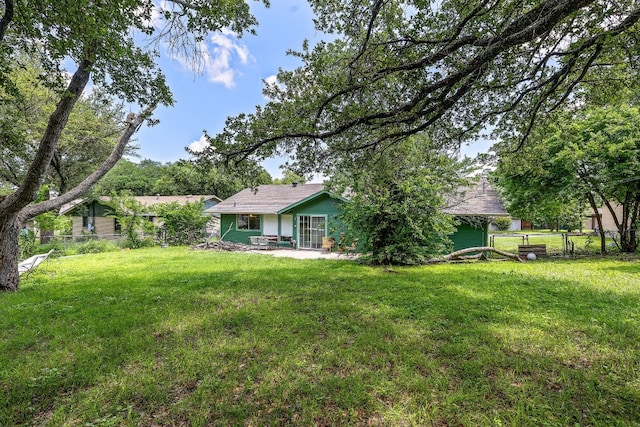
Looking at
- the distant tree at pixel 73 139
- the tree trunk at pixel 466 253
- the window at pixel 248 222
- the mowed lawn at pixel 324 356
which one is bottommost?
the mowed lawn at pixel 324 356

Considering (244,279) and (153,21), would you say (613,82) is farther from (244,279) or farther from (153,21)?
(244,279)

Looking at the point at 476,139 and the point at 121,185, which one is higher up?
the point at 121,185

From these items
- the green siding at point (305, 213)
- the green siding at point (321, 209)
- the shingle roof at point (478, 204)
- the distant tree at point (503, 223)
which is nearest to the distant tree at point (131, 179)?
the green siding at point (305, 213)

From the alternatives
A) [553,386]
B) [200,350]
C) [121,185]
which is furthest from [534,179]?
[121,185]

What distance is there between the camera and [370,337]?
4004 millimetres

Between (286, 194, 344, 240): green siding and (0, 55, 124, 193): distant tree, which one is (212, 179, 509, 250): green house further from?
(0, 55, 124, 193): distant tree

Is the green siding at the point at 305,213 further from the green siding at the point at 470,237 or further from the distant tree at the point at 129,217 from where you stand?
the green siding at the point at 470,237

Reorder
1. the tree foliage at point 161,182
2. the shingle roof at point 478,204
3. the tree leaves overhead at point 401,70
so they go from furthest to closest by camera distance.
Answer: the tree foliage at point 161,182 < the shingle roof at point 478,204 < the tree leaves overhead at point 401,70

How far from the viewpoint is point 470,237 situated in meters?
13.1

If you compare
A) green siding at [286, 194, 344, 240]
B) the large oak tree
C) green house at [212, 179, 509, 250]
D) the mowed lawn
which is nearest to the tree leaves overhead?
the large oak tree

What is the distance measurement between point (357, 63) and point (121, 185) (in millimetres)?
46795

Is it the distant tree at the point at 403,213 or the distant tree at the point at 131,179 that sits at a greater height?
the distant tree at the point at 131,179

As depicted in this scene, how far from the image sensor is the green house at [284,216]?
16.5m

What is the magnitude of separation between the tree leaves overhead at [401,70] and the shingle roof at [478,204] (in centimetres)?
773
